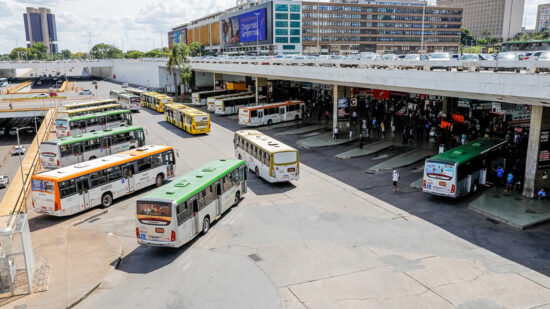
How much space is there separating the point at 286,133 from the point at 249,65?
15171 mm

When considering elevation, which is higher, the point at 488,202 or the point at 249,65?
the point at 249,65

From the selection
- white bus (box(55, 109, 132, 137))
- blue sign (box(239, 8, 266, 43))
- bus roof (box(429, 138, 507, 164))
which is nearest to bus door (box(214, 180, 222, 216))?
bus roof (box(429, 138, 507, 164))

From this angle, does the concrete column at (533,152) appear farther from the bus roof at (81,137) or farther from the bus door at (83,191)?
the bus roof at (81,137)

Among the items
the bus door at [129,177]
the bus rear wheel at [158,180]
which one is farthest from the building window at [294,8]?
the bus door at [129,177]

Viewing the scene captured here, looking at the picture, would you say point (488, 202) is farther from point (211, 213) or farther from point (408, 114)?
point (408, 114)

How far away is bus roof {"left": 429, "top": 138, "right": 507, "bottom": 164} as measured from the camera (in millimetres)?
23969

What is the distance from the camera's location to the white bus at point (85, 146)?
98.0 ft

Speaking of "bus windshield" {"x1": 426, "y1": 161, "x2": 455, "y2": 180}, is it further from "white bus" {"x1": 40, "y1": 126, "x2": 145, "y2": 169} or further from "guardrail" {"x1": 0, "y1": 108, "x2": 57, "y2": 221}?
"white bus" {"x1": 40, "y1": 126, "x2": 145, "y2": 169}

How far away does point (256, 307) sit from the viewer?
531 inches

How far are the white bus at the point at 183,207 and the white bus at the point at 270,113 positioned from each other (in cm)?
2776

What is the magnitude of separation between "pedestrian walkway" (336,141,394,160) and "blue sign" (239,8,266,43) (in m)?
89.4

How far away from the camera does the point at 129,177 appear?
24.9 meters

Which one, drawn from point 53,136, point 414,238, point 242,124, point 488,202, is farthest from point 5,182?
point 488,202

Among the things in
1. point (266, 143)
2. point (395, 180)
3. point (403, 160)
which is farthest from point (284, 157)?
point (403, 160)
